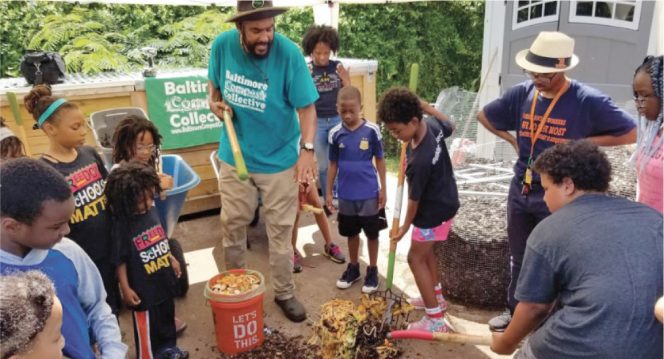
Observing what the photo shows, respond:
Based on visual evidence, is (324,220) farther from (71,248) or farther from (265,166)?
(71,248)

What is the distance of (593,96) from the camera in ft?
8.96

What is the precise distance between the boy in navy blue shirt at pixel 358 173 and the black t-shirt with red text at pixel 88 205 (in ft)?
5.72

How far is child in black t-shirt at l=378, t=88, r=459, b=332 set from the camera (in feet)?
9.89

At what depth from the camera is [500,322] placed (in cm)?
337

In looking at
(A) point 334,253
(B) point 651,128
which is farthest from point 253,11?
(A) point 334,253

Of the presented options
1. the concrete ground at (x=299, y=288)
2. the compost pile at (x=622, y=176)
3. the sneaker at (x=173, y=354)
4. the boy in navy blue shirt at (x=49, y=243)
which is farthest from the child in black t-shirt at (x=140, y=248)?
the compost pile at (x=622, y=176)

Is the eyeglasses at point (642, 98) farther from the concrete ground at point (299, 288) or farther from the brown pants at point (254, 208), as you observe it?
the brown pants at point (254, 208)

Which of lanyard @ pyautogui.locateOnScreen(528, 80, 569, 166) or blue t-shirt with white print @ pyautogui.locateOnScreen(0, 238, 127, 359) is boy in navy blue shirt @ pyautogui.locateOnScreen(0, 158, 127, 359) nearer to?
blue t-shirt with white print @ pyautogui.locateOnScreen(0, 238, 127, 359)

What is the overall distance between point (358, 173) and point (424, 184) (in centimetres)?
85

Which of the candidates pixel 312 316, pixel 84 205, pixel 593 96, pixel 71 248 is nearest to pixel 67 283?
pixel 71 248

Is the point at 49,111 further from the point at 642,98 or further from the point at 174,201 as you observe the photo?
the point at 642,98

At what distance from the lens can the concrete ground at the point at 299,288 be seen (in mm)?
3246

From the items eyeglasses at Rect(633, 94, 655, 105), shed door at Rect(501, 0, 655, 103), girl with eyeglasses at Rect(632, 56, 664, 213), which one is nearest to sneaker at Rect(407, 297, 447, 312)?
girl with eyeglasses at Rect(632, 56, 664, 213)

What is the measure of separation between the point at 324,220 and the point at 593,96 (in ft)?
7.95
